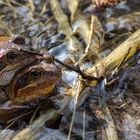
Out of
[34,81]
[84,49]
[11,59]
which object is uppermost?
[11,59]

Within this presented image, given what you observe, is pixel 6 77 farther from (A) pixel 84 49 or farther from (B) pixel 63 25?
(B) pixel 63 25

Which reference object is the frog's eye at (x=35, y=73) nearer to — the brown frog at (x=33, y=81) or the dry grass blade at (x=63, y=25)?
the brown frog at (x=33, y=81)

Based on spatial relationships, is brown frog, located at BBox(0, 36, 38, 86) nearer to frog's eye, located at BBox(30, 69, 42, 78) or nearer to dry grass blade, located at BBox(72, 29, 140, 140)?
frog's eye, located at BBox(30, 69, 42, 78)

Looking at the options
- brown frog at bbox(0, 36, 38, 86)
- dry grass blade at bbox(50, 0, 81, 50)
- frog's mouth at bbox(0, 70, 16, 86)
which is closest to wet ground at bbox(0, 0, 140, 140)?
dry grass blade at bbox(50, 0, 81, 50)

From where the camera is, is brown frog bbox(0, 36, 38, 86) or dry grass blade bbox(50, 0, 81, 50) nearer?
brown frog bbox(0, 36, 38, 86)

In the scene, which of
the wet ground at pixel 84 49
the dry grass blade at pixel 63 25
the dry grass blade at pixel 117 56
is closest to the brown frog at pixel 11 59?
the wet ground at pixel 84 49

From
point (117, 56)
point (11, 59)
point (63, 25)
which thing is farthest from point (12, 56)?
point (63, 25)

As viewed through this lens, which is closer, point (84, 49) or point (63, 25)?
point (84, 49)

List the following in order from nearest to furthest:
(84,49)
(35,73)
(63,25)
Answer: (35,73), (84,49), (63,25)
